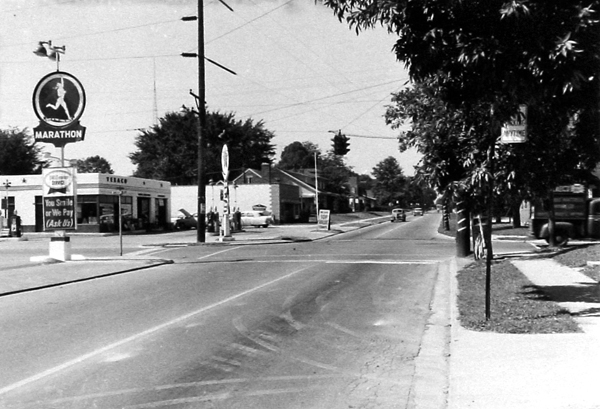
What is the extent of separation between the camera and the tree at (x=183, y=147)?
3607 inches

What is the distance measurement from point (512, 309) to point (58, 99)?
1758 centimetres

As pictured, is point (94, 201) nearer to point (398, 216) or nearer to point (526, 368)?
point (398, 216)

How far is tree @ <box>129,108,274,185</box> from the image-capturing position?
301 feet

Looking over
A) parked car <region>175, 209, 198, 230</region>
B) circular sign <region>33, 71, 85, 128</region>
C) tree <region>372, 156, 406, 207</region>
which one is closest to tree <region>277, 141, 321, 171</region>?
tree <region>372, 156, 406, 207</region>

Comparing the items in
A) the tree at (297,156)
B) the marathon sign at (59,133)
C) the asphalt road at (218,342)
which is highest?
the tree at (297,156)

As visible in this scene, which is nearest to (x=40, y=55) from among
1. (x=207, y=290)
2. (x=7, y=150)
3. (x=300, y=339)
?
(x=207, y=290)

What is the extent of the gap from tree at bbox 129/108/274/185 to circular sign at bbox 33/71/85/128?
64985 millimetres

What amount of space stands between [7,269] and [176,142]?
74.3 metres

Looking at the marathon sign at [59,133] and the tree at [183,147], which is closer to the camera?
the marathon sign at [59,133]

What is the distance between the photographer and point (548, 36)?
784 centimetres

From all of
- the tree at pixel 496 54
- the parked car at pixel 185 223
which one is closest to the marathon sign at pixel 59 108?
the tree at pixel 496 54

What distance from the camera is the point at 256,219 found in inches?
2377

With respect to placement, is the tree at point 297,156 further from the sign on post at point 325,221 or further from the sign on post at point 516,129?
the sign on post at point 516,129

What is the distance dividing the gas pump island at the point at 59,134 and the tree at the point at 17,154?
62366 mm
